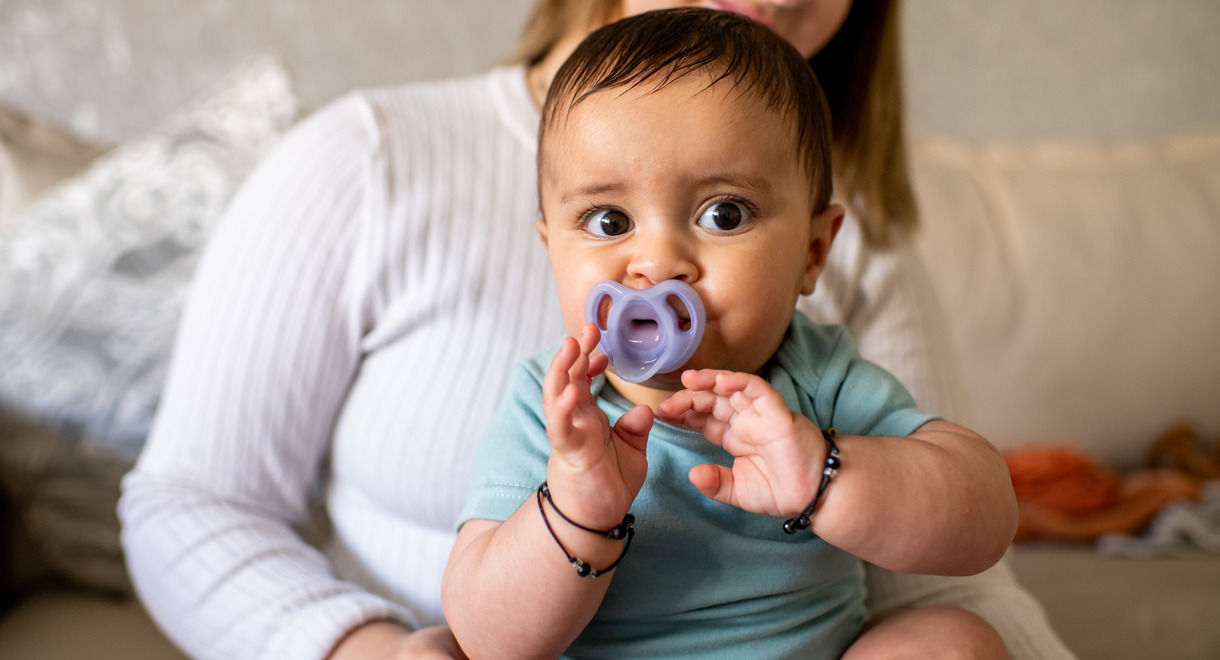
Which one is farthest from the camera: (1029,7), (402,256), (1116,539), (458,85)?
(1029,7)

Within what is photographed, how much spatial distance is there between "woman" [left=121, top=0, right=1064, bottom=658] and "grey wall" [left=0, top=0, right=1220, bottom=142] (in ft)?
2.74

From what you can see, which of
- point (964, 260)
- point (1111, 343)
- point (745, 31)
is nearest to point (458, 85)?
point (745, 31)

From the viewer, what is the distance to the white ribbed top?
89cm

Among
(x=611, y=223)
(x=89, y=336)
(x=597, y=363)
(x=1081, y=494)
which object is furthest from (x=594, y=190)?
(x=1081, y=494)

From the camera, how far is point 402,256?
92cm

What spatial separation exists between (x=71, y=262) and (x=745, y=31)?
3.07 feet

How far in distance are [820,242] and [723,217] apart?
13cm

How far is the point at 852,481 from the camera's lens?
0.58 meters

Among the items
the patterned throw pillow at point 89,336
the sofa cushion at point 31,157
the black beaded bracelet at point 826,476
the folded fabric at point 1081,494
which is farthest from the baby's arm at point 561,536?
the folded fabric at point 1081,494

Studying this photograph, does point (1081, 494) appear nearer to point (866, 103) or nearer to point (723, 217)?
point (866, 103)

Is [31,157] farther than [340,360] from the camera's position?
Yes

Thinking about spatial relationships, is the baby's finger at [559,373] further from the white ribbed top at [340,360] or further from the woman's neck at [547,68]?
the woman's neck at [547,68]

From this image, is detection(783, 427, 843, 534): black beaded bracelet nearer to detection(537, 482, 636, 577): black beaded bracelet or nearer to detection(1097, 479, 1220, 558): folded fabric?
detection(537, 482, 636, 577): black beaded bracelet

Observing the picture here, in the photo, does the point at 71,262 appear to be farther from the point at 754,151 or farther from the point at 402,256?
the point at 754,151
